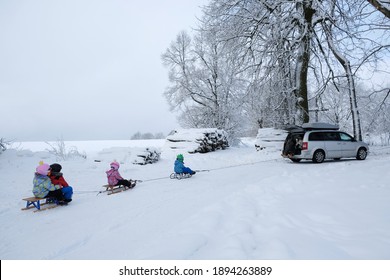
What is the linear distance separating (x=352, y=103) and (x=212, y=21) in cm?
915

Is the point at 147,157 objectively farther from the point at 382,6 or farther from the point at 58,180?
the point at 382,6

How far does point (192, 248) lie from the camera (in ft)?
10.3

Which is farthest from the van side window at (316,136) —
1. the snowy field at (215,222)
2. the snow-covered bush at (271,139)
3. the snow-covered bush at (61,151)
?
the snow-covered bush at (61,151)

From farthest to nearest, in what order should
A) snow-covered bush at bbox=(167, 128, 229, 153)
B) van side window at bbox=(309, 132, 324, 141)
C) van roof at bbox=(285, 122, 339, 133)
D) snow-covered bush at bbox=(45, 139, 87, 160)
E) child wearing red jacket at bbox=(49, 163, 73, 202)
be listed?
1. snow-covered bush at bbox=(167, 128, 229, 153)
2. snow-covered bush at bbox=(45, 139, 87, 160)
3. van roof at bbox=(285, 122, 339, 133)
4. van side window at bbox=(309, 132, 324, 141)
5. child wearing red jacket at bbox=(49, 163, 73, 202)

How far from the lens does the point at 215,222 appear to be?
4.07 m

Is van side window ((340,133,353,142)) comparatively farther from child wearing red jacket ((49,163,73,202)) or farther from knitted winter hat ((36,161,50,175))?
knitted winter hat ((36,161,50,175))

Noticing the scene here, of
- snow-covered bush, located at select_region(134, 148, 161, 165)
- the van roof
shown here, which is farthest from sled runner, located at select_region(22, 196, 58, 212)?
the van roof

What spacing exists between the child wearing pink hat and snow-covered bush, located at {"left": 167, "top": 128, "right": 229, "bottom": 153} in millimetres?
11707

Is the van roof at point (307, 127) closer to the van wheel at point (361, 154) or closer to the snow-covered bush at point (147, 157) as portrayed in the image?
the van wheel at point (361, 154)

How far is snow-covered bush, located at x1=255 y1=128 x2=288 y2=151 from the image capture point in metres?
16.1

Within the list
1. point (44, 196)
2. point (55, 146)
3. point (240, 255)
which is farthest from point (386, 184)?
point (55, 146)

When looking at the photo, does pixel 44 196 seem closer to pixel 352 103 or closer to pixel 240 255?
pixel 240 255

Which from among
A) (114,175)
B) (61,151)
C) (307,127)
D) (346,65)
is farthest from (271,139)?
(61,151)
